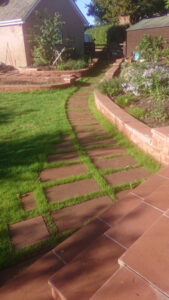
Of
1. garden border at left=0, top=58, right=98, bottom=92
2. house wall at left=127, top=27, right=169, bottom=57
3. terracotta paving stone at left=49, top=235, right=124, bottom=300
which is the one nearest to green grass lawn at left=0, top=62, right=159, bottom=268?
terracotta paving stone at left=49, top=235, right=124, bottom=300

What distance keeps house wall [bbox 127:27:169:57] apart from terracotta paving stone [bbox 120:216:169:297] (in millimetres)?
15281

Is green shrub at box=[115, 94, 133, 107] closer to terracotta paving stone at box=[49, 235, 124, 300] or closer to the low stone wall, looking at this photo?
the low stone wall

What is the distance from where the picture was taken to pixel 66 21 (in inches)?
659

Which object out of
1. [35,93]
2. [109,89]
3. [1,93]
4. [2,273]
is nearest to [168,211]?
[2,273]

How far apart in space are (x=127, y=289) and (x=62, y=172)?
192 cm

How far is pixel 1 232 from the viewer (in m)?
1.97

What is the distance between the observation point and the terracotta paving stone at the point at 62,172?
2.82 meters

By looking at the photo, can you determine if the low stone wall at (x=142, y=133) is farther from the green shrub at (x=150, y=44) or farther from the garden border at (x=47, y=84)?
the green shrub at (x=150, y=44)

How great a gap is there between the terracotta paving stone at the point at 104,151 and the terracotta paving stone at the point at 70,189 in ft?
2.37

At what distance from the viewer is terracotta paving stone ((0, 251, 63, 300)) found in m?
1.44

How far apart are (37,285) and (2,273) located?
0.31m

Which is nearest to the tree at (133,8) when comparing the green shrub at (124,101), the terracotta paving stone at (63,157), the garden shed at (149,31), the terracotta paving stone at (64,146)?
the garden shed at (149,31)

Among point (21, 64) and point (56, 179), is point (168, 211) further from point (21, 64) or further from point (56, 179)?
point (21, 64)

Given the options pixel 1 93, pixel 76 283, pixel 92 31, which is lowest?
pixel 76 283
